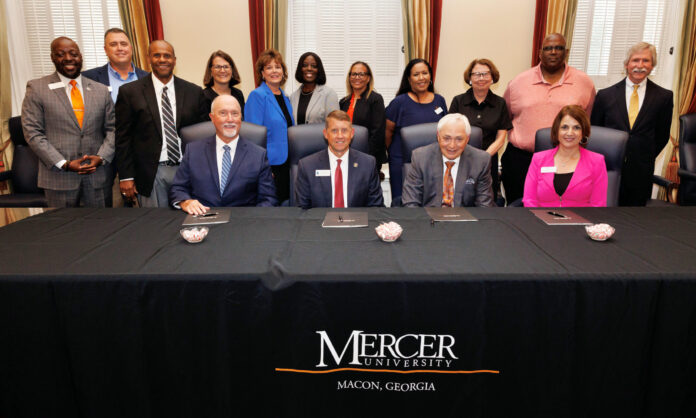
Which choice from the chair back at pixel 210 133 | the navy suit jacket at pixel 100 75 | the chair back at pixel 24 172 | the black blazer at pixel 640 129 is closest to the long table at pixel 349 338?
the chair back at pixel 210 133

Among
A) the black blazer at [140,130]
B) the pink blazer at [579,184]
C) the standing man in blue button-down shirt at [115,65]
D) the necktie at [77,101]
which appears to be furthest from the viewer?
the standing man in blue button-down shirt at [115,65]

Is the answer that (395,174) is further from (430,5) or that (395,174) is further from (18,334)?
(18,334)

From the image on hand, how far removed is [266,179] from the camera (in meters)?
2.86

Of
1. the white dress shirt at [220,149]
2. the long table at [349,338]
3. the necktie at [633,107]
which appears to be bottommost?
the long table at [349,338]

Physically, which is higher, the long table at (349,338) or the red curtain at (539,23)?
the red curtain at (539,23)

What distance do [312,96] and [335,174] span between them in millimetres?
1245

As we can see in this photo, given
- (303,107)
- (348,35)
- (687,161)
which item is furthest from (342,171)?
(348,35)

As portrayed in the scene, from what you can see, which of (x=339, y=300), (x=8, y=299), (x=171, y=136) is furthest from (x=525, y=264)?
(x=171, y=136)

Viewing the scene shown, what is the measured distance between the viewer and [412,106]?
12.4 feet

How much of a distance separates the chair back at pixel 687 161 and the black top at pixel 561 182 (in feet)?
5.02

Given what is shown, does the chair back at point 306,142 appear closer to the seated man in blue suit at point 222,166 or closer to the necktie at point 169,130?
the seated man in blue suit at point 222,166

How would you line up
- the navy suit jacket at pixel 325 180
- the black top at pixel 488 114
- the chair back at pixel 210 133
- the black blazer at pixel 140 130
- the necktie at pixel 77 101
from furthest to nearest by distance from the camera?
the black top at pixel 488 114 → the necktie at pixel 77 101 → the black blazer at pixel 140 130 → the chair back at pixel 210 133 → the navy suit jacket at pixel 325 180

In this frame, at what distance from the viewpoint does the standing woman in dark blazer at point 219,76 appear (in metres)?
3.79

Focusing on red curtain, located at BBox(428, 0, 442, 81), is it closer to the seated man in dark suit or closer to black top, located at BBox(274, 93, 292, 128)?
black top, located at BBox(274, 93, 292, 128)
